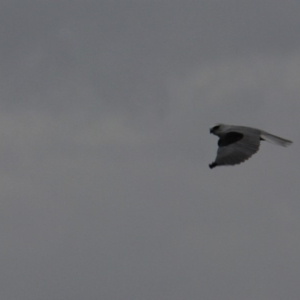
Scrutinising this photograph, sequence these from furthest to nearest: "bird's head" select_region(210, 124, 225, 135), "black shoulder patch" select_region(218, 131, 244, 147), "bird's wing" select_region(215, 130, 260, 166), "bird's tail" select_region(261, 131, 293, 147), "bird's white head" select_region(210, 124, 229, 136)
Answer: "bird's head" select_region(210, 124, 225, 135), "bird's white head" select_region(210, 124, 229, 136), "bird's tail" select_region(261, 131, 293, 147), "black shoulder patch" select_region(218, 131, 244, 147), "bird's wing" select_region(215, 130, 260, 166)

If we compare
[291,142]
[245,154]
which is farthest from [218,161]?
[291,142]

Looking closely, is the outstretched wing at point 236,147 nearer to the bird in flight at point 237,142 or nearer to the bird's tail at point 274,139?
the bird in flight at point 237,142

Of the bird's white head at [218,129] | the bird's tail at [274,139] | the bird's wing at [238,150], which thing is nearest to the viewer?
the bird's wing at [238,150]

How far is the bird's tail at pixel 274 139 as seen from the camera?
1986 inches

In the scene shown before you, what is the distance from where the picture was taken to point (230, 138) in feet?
163

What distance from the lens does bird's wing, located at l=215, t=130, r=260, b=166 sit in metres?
46.4

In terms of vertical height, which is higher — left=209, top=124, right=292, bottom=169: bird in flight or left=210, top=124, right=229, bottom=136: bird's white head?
left=210, top=124, right=229, bottom=136: bird's white head

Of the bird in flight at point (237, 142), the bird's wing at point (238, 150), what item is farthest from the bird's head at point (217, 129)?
the bird's wing at point (238, 150)

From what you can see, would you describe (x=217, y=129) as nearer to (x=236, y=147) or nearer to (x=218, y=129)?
(x=218, y=129)

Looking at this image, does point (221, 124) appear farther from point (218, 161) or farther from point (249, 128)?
point (218, 161)

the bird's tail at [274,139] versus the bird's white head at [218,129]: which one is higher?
the bird's white head at [218,129]

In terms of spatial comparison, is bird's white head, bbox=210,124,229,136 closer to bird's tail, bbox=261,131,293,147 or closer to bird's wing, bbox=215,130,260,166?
bird's tail, bbox=261,131,293,147

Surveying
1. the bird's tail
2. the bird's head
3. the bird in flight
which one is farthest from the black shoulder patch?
the bird's head

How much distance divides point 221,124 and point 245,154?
6419 millimetres
